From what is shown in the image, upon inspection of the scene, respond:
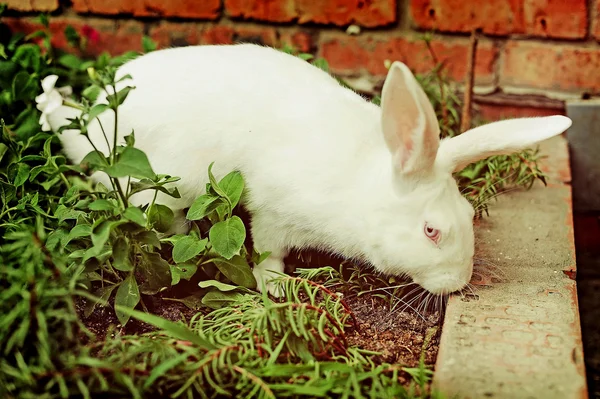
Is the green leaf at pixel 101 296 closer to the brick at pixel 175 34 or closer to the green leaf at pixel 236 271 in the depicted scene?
the green leaf at pixel 236 271

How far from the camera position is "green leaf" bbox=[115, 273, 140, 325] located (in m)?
1.59

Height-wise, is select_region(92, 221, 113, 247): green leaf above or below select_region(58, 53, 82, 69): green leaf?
below

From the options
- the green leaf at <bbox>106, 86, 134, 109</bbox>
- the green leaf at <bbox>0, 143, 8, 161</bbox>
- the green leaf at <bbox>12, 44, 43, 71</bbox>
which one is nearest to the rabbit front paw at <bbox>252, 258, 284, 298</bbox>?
the green leaf at <bbox>106, 86, 134, 109</bbox>

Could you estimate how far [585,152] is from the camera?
273cm

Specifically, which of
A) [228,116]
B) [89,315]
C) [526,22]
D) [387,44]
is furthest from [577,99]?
[89,315]

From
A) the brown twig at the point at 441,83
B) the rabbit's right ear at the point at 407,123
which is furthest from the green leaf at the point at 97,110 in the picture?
the brown twig at the point at 441,83

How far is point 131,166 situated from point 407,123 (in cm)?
62

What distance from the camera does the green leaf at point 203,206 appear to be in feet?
5.57

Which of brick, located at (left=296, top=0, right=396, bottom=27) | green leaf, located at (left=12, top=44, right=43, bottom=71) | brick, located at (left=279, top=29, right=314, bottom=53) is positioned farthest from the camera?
brick, located at (left=279, top=29, right=314, bottom=53)

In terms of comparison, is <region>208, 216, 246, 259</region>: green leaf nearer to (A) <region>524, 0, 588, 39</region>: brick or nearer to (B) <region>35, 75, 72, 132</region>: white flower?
(B) <region>35, 75, 72, 132</region>: white flower

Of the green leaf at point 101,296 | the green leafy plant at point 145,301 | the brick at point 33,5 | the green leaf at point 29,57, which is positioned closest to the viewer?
the green leafy plant at point 145,301

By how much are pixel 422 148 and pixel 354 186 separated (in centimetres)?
26

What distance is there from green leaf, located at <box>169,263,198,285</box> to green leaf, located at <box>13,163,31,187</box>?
479mm

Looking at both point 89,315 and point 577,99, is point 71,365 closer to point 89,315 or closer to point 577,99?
point 89,315
